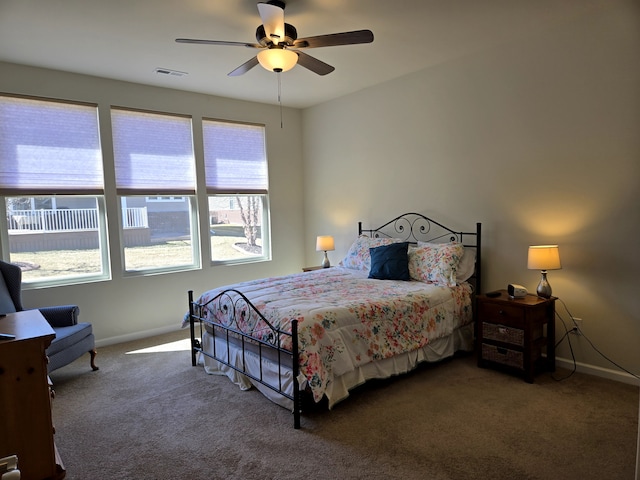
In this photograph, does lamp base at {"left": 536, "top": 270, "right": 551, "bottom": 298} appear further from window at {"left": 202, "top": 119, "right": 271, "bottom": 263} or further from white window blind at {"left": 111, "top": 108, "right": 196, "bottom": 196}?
white window blind at {"left": 111, "top": 108, "right": 196, "bottom": 196}

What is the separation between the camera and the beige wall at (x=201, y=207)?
409cm

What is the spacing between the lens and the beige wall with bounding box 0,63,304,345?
13.4 feet

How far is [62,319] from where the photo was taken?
3570 mm

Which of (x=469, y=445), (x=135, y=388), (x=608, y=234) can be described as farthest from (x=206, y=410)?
(x=608, y=234)

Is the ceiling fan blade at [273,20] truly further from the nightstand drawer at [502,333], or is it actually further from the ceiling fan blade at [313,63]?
the nightstand drawer at [502,333]

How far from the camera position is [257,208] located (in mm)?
5711

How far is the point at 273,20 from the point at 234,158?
9.66 feet

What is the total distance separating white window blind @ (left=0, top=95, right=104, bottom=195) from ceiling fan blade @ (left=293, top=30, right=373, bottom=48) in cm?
275

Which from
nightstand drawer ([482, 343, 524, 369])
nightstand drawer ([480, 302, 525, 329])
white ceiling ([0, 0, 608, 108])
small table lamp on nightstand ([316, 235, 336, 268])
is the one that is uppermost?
white ceiling ([0, 0, 608, 108])

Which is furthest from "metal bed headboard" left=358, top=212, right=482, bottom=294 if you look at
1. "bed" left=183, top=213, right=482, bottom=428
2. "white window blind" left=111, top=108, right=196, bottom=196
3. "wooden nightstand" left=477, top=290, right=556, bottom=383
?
"white window blind" left=111, top=108, right=196, bottom=196

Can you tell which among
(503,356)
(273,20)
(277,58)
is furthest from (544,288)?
(273,20)

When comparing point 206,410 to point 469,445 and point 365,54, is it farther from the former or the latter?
point 365,54

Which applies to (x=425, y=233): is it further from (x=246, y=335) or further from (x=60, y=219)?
(x=60, y=219)

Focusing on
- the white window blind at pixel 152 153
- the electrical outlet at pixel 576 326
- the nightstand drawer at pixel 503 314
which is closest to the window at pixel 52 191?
the white window blind at pixel 152 153
